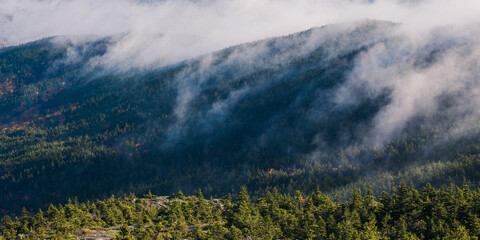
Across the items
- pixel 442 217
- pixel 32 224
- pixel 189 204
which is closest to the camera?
pixel 442 217

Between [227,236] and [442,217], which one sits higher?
[227,236]

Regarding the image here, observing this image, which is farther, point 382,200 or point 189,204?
point 189,204

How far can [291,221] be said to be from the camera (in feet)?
354

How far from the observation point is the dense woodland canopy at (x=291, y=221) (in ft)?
313

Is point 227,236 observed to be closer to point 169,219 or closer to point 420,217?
point 169,219

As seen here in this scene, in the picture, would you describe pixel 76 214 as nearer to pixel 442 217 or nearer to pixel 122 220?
pixel 122 220

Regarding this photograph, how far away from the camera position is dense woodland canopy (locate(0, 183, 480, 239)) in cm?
9538

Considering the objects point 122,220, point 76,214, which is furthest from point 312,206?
point 76,214

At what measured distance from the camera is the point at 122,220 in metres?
118


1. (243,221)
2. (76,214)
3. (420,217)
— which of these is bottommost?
(420,217)

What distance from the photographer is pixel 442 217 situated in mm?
102562

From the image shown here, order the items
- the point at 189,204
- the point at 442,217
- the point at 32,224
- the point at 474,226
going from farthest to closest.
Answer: the point at 189,204 < the point at 32,224 < the point at 442,217 < the point at 474,226

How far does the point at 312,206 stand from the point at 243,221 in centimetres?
2279

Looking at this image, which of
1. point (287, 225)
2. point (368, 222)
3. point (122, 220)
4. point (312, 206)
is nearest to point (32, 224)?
point (122, 220)
